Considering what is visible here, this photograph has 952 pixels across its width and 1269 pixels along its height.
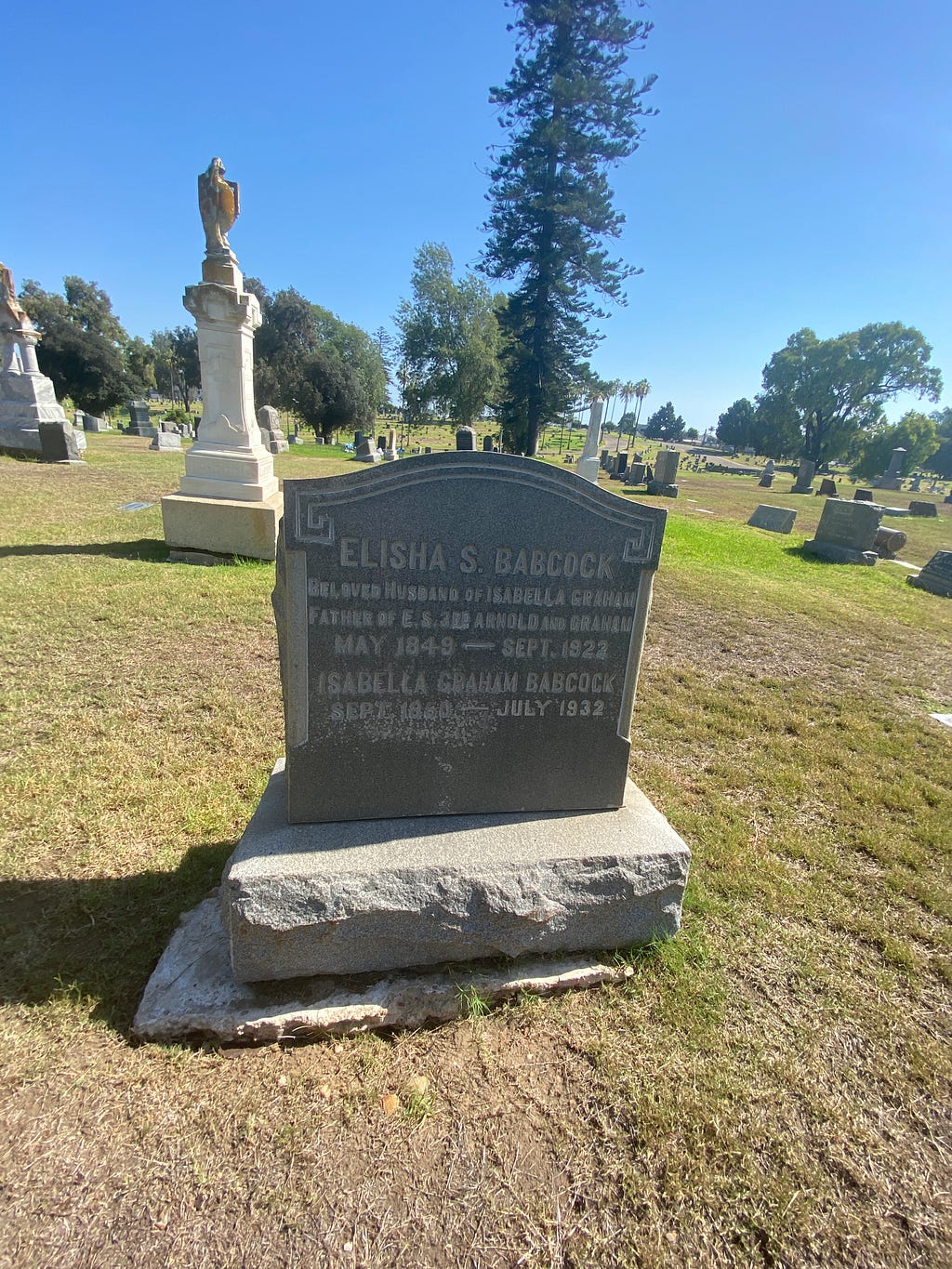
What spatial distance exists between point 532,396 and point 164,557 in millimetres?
20987

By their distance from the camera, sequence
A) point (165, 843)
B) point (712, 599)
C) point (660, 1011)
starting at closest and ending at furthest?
point (660, 1011), point (165, 843), point (712, 599)

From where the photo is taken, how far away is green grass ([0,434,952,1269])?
1.45 metres

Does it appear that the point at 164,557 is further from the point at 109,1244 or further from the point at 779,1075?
Answer: the point at 779,1075

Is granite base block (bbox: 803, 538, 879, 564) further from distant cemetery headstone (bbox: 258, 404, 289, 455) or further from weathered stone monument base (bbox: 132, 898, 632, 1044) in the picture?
distant cemetery headstone (bbox: 258, 404, 289, 455)

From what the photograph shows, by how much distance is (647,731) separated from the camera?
4.08m

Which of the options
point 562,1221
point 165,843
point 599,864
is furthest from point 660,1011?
point 165,843

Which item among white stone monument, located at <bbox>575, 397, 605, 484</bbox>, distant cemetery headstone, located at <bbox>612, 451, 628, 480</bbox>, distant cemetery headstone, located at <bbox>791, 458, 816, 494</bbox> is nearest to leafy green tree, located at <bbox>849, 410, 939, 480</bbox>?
distant cemetery headstone, located at <bbox>791, 458, 816, 494</bbox>

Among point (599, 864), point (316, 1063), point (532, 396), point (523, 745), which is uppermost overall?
point (532, 396)

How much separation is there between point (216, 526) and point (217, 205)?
3444mm

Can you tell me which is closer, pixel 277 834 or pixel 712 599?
pixel 277 834

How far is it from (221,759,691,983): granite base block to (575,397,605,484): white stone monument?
14767 millimetres

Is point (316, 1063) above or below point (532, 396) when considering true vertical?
below

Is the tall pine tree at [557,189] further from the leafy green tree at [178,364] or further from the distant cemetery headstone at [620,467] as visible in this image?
the leafy green tree at [178,364]

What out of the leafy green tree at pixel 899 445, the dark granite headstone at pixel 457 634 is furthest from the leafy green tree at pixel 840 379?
the dark granite headstone at pixel 457 634
